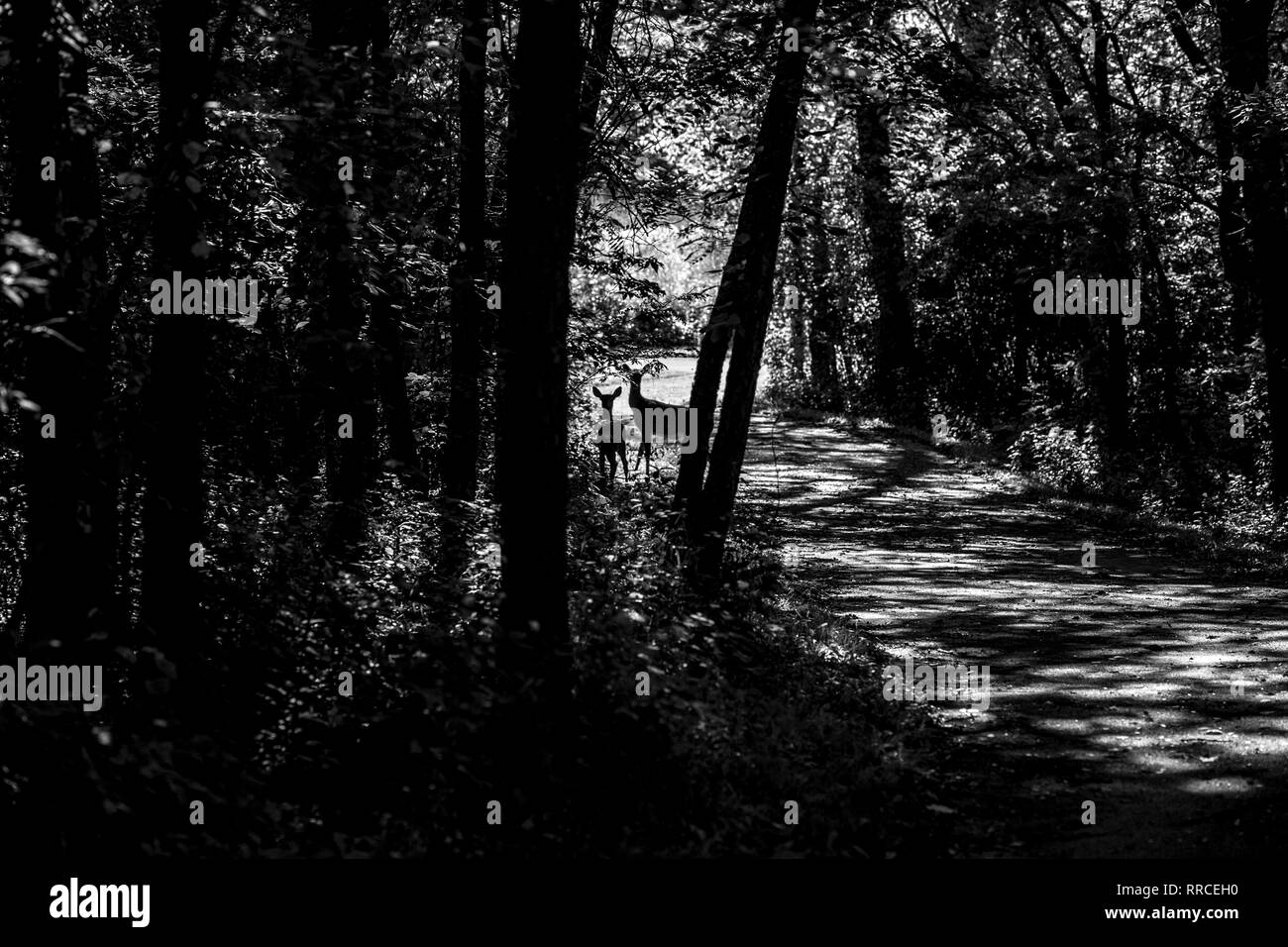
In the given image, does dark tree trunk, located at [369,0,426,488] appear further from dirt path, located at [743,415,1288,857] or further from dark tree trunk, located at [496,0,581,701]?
dirt path, located at [743,415,1288,857]

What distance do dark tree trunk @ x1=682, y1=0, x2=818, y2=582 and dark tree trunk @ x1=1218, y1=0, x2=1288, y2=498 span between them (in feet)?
29.3

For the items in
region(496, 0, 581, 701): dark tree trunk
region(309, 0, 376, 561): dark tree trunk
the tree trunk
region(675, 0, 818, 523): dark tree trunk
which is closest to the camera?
region(496, 0, 581, 701): dark tree trunk

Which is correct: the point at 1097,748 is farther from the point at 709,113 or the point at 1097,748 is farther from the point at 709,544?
the point at 709,113

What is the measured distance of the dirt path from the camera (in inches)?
307

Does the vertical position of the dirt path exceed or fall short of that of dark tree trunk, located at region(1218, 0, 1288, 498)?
it falls short

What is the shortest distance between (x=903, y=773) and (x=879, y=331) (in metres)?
28.3

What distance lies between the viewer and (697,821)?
23.9 ft

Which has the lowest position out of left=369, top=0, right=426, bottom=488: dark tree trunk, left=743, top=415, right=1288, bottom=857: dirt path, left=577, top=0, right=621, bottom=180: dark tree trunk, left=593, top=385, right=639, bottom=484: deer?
left=743, top=415, right=1288, bottom=857: dirt path

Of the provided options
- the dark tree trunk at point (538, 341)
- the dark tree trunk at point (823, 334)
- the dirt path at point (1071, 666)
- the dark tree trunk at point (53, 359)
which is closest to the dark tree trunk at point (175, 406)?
the dark tree trunk at point (53, 359)

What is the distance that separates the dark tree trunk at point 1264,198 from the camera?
18359 millimetres

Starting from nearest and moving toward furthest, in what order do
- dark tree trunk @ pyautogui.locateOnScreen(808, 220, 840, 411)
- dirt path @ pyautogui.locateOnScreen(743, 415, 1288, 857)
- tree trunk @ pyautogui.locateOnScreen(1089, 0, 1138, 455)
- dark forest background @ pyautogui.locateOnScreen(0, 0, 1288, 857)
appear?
dark forest background @ pyautogui.locateOnScreen(0, 0, 1288, 857)
dirt path @ pyautogui.locateOnScreen(743, 415, 1288, 857)
tree trunk @ pyautogui.locateOnScreen(1089, 0, 1138, 455)
dark tree trunk @ pyautogui.locateOnScreen(808, 220, 840, 411)

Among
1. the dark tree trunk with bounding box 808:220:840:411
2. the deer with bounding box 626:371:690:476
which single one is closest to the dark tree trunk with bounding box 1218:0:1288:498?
the deer with bounding box 626:371:690:476

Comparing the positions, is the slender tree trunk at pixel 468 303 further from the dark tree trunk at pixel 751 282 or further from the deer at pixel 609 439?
the deer at pixel 609 439

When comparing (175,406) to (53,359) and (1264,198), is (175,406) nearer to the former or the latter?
(53,359)
